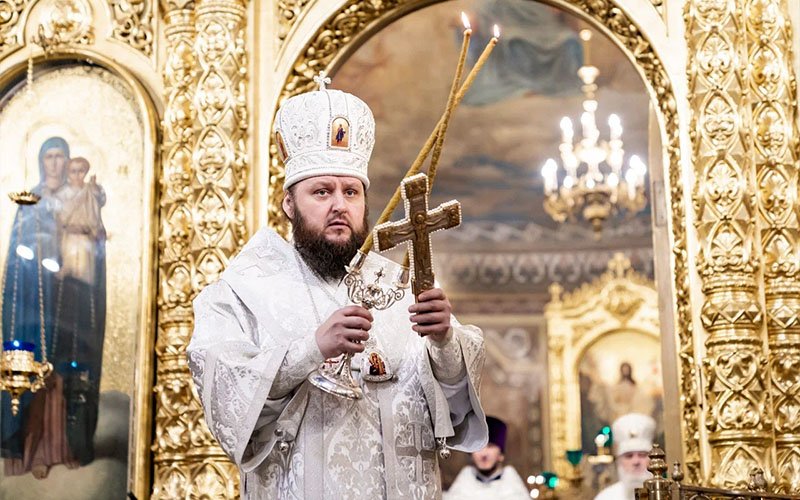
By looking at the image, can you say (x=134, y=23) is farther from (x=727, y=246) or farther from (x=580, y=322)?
(x=580, y=322)

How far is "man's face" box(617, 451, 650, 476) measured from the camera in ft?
25.8

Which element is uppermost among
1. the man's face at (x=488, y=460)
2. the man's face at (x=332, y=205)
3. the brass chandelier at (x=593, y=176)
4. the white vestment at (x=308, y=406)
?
the brass chandelier at (x=593, y=176)

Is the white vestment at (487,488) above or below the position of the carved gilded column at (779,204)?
A: below

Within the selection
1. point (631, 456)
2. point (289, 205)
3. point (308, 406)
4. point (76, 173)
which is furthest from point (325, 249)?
point (631, 456)

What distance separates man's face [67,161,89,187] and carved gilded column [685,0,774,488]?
136 inches

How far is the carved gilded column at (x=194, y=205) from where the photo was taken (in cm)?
657

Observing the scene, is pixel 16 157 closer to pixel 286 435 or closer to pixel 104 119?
pixel 104 119

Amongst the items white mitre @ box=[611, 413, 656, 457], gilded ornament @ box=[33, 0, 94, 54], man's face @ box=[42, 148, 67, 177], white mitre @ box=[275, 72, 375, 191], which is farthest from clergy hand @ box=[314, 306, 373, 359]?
white mitre @ box=[611, 413, 656, 457]

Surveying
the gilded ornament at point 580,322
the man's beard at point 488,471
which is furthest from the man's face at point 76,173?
the gilded ornament at point 580,322

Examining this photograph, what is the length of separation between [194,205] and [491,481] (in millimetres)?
3243

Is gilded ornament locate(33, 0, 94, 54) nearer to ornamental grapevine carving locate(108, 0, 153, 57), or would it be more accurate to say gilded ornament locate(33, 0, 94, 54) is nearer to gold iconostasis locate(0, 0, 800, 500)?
gold iconostasis locate(0, 0, 800, 500)

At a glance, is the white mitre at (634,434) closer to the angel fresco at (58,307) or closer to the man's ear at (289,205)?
the angel fresco at (58,307)

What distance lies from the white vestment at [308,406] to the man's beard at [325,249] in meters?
0.10

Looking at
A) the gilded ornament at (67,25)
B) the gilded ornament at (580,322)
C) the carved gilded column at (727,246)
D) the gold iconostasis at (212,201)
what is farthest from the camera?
the gilded ornament at (580,322)
